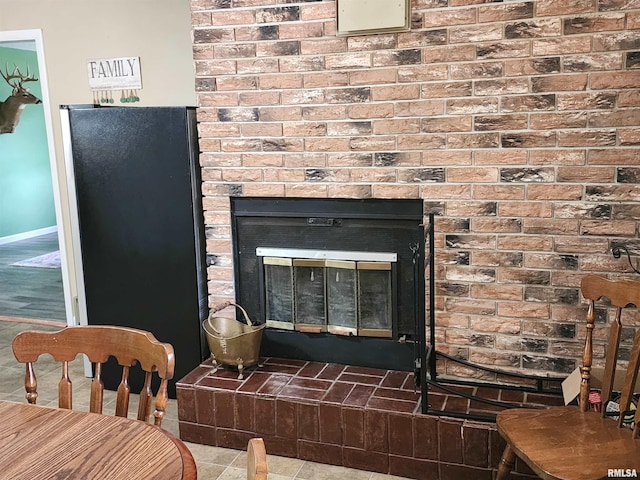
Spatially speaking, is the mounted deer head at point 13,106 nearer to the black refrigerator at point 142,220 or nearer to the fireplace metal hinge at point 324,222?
the black refrigerator at point 142,220

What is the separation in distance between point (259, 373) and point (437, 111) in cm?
137

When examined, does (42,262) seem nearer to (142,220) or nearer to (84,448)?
(142,220)

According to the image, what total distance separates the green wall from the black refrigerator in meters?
4.85

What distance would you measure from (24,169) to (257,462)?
775 cm

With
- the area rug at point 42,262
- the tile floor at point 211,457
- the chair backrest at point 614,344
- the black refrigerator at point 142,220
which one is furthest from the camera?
the area rug at point 42,262

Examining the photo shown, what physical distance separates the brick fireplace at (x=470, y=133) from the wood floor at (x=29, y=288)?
2577mm

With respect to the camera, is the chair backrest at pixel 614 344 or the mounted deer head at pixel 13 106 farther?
the mounted deer head at pixel 13 106

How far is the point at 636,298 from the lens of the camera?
202 cm

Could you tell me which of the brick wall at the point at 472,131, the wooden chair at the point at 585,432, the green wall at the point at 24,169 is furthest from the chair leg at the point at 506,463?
the green wall at the point at 24,169

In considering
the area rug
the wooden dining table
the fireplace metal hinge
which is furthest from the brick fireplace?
the area rug

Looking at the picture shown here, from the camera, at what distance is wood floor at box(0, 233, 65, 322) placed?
4.82m

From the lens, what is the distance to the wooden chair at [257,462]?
984 millimetres

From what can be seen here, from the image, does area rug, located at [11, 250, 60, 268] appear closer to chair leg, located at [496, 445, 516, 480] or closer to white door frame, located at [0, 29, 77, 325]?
white door frame, located at [0, 29, 77, 325]

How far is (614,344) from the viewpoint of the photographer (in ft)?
6.73
